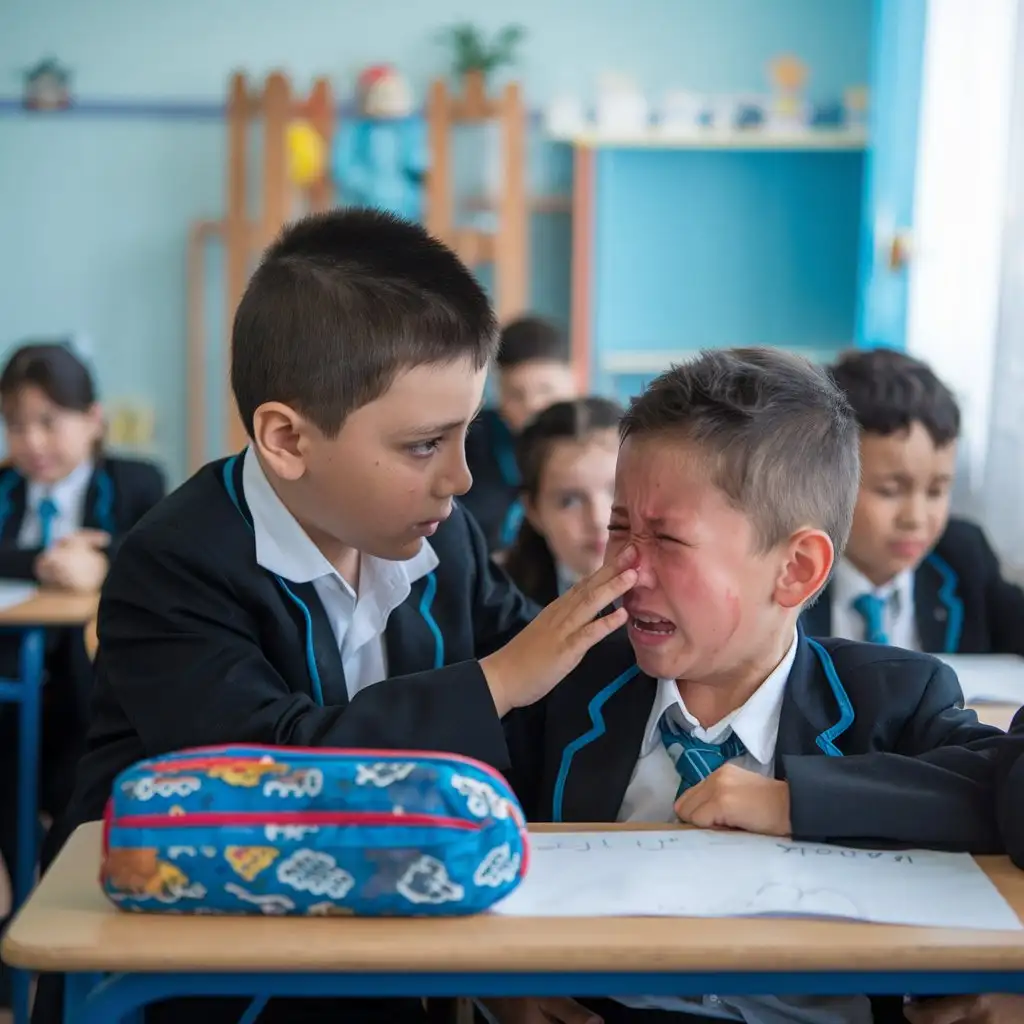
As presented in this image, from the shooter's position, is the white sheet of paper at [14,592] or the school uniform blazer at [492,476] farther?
the school uniform blazer at [492,476]

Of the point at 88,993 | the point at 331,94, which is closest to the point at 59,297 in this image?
the point at 331,94

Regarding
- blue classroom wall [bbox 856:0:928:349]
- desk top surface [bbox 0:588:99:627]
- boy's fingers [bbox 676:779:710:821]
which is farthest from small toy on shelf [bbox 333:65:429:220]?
boy's fingers [bbox 676:779:710:821]

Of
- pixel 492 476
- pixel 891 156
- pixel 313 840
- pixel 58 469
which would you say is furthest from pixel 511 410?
pixel 313 840

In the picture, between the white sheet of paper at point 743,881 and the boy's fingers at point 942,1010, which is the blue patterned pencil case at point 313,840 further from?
the boy's fingers at point 942,1010

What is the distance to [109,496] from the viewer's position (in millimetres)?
3592

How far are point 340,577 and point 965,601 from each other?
50.8 inches

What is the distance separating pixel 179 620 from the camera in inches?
58.2

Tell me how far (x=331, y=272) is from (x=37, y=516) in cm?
219

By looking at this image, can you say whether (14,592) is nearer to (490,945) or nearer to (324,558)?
(324,558)

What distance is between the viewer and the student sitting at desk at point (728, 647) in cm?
143

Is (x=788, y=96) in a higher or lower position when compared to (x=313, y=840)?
higher

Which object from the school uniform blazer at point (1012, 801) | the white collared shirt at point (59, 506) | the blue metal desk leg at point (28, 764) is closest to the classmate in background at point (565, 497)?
the blue metal desk leg at point (28, 764)

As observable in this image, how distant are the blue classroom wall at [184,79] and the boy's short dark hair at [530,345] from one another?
6.23 feet

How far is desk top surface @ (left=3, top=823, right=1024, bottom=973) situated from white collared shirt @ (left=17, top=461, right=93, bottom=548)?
104 inches
